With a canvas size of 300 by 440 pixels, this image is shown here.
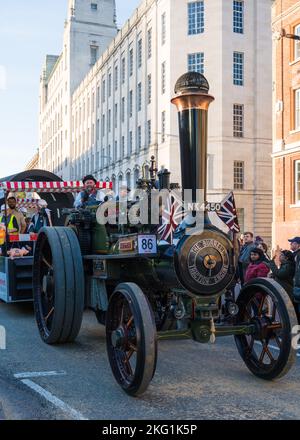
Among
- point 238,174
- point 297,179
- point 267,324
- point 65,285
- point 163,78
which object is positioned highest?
point 163,78

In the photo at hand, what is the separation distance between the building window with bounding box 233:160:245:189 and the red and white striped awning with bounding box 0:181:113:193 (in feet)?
88.8

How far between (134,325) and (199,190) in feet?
4.32

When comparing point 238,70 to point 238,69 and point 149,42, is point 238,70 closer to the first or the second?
point 238,69

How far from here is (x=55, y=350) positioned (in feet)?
21.5

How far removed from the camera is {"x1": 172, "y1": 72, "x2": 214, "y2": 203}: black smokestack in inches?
191

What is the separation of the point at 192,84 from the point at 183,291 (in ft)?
6.20

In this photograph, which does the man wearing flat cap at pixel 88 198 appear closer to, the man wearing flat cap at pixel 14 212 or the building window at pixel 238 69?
the man wearing flat cap at pixel 14 212

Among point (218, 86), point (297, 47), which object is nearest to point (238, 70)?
point (218, 86)

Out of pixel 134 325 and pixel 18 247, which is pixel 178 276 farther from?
pixel 18 247

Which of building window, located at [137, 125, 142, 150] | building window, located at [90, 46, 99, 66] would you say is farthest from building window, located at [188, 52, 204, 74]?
building window, located at [90, 46, 99, 66]

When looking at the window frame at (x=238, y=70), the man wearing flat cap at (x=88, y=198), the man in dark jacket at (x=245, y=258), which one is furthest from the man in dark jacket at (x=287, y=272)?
the window frame at (x=238, y=70)

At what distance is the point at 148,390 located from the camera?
5035 mm

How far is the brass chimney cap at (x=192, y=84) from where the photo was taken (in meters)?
5.07

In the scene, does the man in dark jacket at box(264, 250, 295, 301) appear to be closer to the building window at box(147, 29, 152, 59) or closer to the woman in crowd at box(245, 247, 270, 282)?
the woman in crowd at box(245, 247, 270, 282)
